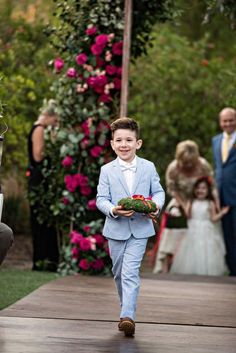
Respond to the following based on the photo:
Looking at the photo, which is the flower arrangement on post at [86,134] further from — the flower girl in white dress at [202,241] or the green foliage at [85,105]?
the flower girl in white dress at [202,241]

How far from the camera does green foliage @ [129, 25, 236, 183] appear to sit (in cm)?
1836

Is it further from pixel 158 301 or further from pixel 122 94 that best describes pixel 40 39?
pixel 158 301

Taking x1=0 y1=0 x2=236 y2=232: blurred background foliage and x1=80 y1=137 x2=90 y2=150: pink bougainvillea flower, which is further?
x1=0 y1=0 x2=236 y2=232: blurred background foliage

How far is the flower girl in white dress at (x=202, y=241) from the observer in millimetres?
13445

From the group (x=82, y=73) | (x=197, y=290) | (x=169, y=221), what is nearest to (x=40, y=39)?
(x=169, y=221)

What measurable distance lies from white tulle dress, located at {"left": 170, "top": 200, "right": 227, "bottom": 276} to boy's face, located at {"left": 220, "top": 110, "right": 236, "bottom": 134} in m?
1.06

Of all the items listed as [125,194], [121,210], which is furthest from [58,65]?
[121,210]

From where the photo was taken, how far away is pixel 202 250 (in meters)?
13.5

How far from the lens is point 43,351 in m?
6.17

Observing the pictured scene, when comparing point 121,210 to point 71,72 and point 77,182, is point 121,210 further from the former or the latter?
point 71,72

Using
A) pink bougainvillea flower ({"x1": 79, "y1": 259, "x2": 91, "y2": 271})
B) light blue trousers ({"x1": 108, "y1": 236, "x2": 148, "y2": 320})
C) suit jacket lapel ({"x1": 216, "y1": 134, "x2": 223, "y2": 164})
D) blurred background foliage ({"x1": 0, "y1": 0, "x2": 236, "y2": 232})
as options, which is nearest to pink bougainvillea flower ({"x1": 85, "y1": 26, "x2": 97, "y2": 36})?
pink bougainvillea flower ({"x1": 79, "y1": 259, "x2": 91, "y2": 271})

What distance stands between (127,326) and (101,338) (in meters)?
0.22

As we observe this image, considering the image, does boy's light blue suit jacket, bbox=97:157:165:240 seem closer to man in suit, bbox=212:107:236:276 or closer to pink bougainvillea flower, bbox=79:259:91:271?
pink bougainvillea flower, bbox=79:259:91:271

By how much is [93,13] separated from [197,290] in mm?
3240
